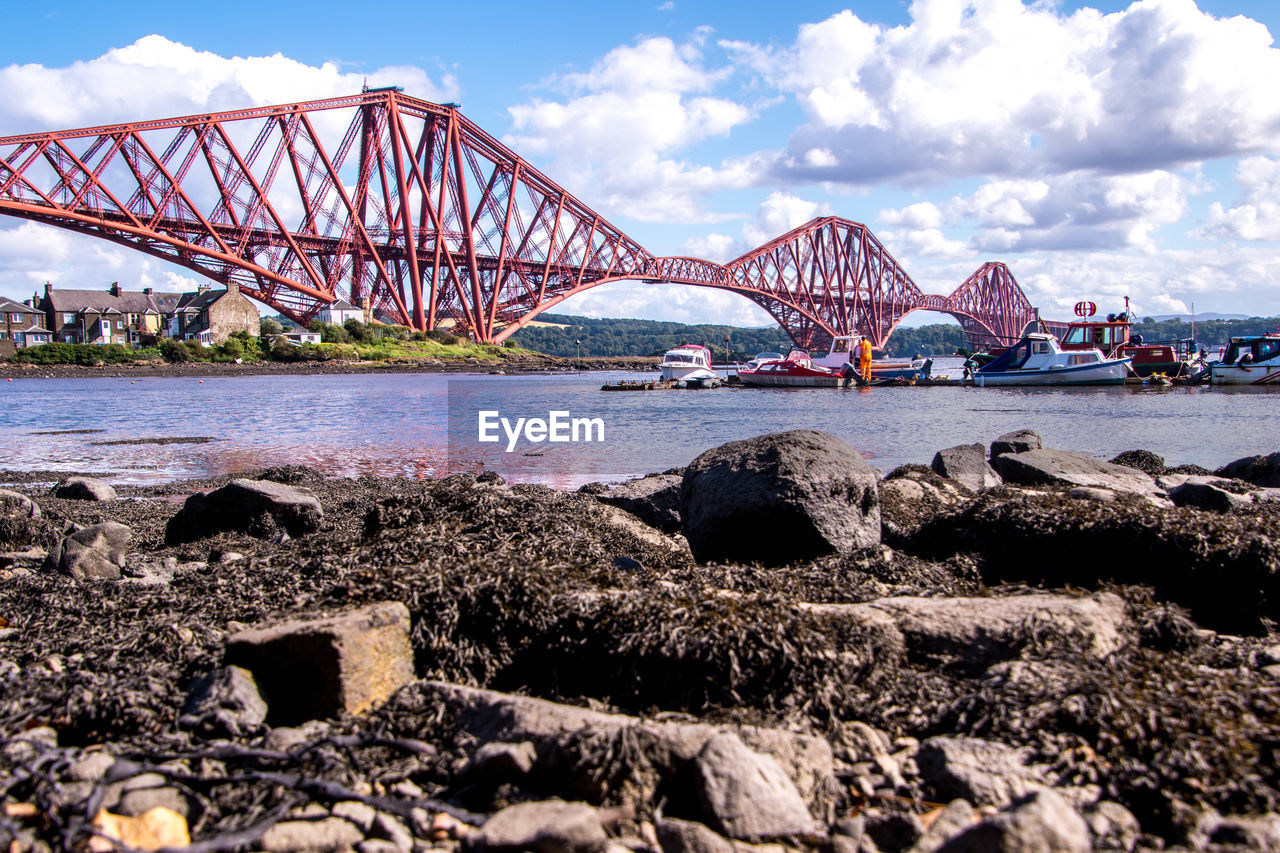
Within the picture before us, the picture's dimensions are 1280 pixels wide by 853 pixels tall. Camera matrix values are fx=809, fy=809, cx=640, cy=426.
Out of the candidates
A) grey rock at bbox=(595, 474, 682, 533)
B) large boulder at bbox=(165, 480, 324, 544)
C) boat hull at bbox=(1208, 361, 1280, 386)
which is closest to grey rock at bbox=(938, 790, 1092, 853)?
grey rock at bbox=(595, 474, 682, 533)

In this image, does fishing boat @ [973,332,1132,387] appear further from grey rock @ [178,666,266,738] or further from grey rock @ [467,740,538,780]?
grey rock @ [178,666,266,738]

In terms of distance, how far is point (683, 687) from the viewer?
2.69m

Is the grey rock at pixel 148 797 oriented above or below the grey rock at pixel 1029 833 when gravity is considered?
below

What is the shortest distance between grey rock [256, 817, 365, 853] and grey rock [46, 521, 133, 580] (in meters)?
3.46

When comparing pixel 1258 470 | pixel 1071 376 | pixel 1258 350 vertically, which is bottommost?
pixel 1258 470

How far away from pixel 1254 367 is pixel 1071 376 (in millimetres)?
7406

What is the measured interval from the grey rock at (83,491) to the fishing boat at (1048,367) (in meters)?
39.8

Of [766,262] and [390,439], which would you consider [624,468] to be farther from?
[766,262]

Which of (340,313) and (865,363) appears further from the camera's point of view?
(340,313)

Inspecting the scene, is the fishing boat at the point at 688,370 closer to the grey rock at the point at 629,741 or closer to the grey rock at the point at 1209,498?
the grey rock at the point at 1209,498

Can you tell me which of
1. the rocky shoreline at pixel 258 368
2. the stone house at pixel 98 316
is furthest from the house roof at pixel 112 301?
the rocky shoreline at pixel 258 368

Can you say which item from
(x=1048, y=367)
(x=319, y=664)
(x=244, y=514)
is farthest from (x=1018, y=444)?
(x=1048, y=367)

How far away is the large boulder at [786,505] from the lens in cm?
446

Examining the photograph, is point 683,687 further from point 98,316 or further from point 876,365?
point 98,316
